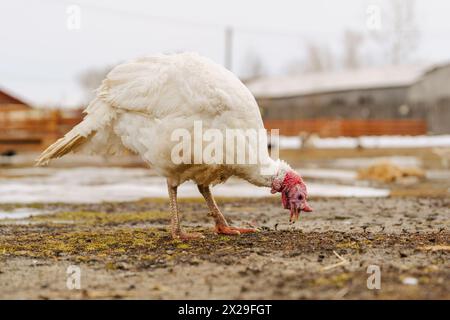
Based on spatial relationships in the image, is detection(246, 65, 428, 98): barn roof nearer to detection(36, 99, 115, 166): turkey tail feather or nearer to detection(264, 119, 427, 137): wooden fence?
detection(264, 119, 427, 137): wooden fence

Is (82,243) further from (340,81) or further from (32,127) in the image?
(340,81)

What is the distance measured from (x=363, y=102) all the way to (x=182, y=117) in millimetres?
44576

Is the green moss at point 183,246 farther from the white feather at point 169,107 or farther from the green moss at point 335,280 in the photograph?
the green moss at point 335,280

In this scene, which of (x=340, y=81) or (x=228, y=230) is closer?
(x=228, y=230)

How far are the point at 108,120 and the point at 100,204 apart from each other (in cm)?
388

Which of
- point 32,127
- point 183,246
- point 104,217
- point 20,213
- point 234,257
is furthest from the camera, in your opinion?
point 32,127

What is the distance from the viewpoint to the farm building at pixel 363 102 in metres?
44.6

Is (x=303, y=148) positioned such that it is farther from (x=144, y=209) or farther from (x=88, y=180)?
(x=144, y=209)

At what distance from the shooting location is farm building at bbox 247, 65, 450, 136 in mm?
44594

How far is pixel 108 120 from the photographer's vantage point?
23.5 ft

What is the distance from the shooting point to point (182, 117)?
6.39m

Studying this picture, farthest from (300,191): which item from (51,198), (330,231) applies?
(51,198)

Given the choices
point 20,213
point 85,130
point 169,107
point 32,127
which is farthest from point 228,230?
point 32,127

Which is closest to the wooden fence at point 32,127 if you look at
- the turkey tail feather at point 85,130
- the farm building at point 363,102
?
the farm building at point 363,102
